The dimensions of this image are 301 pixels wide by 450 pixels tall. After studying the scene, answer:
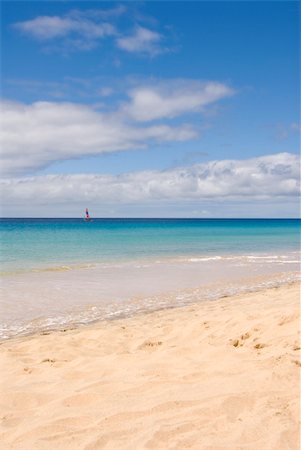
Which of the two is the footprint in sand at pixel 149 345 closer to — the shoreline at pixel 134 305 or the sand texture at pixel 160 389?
the sand texture at pixel 160 389

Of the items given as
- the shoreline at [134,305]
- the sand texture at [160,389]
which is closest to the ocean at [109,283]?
the shoreline at [134,305]

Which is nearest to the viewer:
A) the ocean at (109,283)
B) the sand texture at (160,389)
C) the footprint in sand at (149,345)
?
the sand texture at (160,389)

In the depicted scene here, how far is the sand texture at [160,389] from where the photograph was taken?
4.03 meters

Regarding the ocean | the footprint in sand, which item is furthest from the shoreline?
the footprint in sand

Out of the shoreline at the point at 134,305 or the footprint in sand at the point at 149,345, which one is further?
the shoreline at the point at 134,305

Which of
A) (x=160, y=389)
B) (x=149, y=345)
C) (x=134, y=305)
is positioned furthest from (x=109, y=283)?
(x=160, y=389)

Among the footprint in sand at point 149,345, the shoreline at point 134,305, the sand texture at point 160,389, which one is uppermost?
the sand texture at point 160,389

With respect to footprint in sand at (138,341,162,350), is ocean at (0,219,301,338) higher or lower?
lower

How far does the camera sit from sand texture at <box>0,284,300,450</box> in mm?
4031

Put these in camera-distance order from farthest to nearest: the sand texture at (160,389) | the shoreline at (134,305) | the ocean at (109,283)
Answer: the ocean at (109,283) < the shoreline at (134,305) < the sand texture at (160,389)

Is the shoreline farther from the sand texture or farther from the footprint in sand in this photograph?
the footprint in sand

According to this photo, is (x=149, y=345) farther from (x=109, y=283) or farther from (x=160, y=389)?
(x=109, y=283)

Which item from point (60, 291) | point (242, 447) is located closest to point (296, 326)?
point (242, 447)

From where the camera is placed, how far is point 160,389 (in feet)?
16.6
